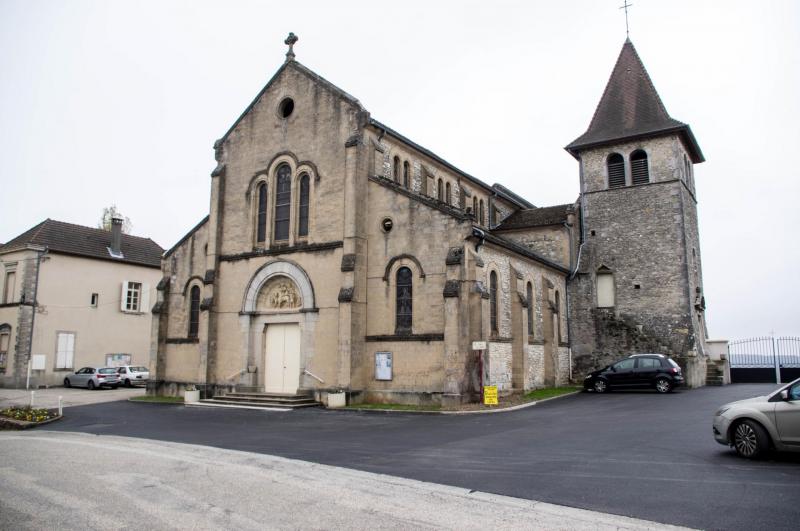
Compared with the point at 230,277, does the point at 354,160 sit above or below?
above

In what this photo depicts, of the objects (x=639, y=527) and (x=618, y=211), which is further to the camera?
(x=618, y=211)

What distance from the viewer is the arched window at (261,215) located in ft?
82.6

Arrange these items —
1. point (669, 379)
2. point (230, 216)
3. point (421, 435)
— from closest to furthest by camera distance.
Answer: point (421, 435) → point (669, 379) → point (230, 216)

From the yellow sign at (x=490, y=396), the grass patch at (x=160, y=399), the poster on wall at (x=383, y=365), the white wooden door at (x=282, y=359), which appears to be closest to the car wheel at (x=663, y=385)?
the yellow sign at (x=490, y=396)

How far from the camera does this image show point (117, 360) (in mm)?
37781

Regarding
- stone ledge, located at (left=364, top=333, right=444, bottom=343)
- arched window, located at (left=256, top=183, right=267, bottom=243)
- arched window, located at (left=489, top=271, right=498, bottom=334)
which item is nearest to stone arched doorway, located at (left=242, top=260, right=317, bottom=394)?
arched window, located at (left=256, top=183, right=267, bottom=243)

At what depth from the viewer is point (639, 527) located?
6.52 m

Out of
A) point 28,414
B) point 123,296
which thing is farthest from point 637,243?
point 123,296

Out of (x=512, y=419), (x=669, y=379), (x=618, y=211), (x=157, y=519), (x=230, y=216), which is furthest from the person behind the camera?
(x=618, y=211)

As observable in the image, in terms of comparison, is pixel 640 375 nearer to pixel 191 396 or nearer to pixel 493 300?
pixel 493 300

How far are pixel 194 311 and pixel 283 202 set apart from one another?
6.39 metres

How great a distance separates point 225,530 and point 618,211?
28.5m

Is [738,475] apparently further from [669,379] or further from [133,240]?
[133,240]

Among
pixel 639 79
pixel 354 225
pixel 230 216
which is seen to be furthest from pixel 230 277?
pixel 639 79
